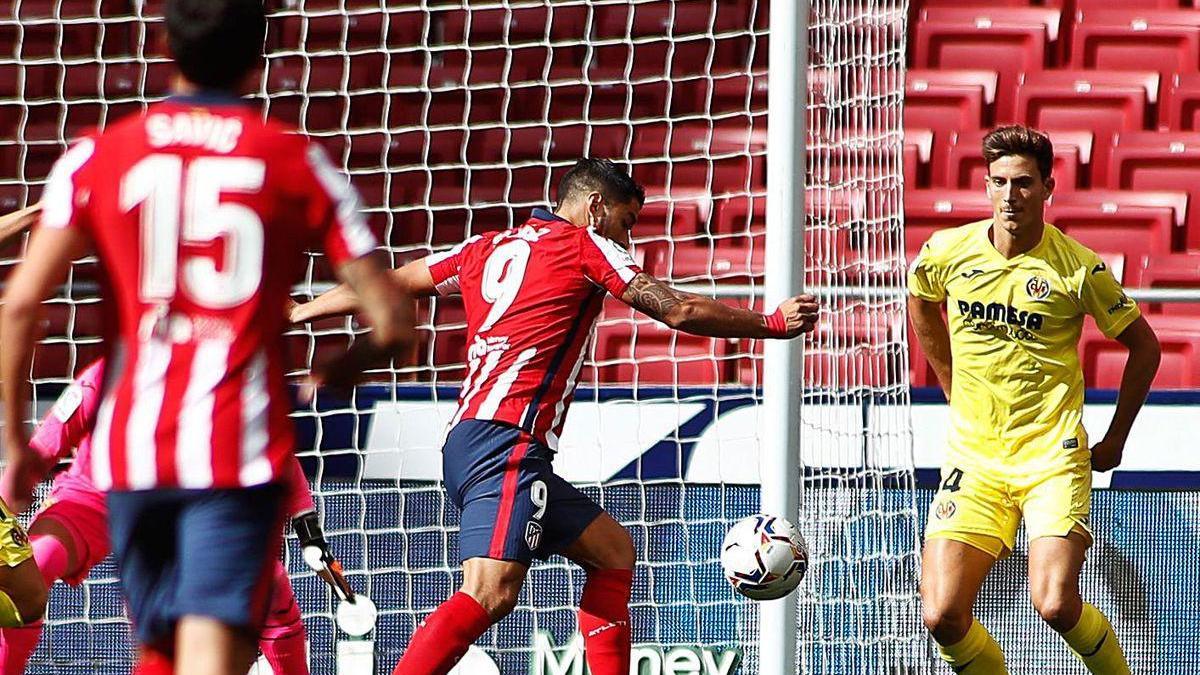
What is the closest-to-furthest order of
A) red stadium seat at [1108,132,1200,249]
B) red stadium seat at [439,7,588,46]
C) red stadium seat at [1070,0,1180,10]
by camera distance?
1. red stadium seat at [1108,132,1200,249]
2. red stadium seat at [439,7,588,46]
3. red stadium seat at [1070,0,1180,10]

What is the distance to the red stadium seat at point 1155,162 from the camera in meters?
8.23

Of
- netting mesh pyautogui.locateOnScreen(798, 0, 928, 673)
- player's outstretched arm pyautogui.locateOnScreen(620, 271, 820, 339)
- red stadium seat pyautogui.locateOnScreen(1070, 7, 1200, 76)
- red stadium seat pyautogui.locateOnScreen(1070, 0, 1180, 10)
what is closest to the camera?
player's outstretched arm pyautogui.locateOnScreen(620, 271, 820, 339)

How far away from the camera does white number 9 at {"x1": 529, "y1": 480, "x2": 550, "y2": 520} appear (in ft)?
14.7

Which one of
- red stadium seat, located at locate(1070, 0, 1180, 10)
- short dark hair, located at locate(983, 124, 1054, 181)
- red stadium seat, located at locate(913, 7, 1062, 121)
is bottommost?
short dark hair, located at locate(983, 124, 1054, 181)

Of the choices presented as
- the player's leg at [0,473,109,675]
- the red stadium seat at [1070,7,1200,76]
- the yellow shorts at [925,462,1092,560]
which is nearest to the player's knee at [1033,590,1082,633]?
the yellow shorts at [925,462,1092,560]

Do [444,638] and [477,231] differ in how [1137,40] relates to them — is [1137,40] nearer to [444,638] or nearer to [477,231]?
[477,231]

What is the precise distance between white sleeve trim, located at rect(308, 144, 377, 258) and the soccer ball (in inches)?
81.7

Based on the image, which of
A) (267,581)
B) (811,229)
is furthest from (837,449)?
(267,581)

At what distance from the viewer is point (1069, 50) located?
902 cm

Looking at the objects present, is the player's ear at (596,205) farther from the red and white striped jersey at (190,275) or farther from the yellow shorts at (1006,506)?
the red and white striped jersey at (190,275)

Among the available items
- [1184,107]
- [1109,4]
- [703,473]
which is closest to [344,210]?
[703,473]

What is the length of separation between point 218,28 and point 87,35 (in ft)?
20.1

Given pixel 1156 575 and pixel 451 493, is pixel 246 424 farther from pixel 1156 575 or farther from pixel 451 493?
pixel 1156 575

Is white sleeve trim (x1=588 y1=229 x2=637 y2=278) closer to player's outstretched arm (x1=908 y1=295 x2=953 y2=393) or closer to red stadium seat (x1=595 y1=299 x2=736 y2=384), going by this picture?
player's outstretched arm (x1=908 y1=295 x2=953 y2=393)
